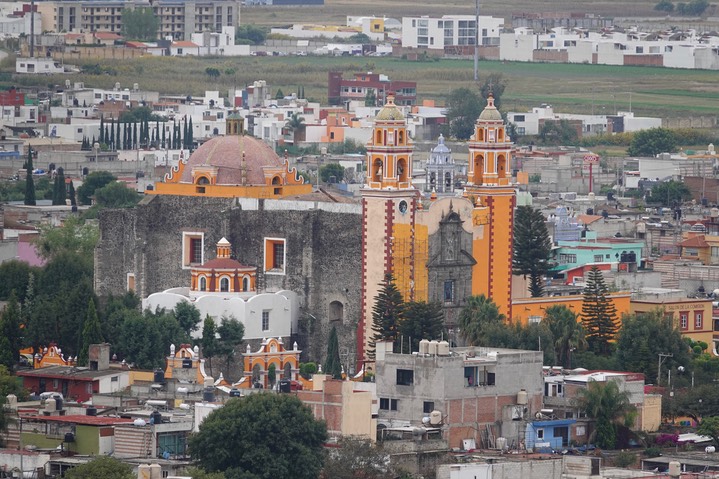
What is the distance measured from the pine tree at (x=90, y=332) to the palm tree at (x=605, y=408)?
15867 millimetres

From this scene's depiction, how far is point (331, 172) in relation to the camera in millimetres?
158750

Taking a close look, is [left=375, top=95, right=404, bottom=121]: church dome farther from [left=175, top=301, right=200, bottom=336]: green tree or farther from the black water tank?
the black water tank

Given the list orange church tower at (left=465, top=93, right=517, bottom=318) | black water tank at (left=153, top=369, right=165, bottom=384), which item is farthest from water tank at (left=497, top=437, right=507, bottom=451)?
A: orange church tower at (left=465, top=93, right=517, bottom=318)

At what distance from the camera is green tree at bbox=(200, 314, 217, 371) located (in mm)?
95812

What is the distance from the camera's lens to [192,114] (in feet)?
637

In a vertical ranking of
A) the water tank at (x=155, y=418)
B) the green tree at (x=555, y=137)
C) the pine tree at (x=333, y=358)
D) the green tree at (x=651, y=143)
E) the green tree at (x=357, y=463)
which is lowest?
the green tree at (x=357, y=463)

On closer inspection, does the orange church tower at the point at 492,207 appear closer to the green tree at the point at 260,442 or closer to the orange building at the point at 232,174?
the orange building at the point at 232,174

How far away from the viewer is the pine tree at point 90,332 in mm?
92625

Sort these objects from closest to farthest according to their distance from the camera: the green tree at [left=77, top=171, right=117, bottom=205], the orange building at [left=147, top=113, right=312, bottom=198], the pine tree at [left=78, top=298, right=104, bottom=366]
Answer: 1. the pine tree at [left=78, top=298, right=104, bottom=366]
2. the orange building at [left=147, top=113, right=312, bottom=198]
3. the green tree at [left=77, top=171, right=117, bottom=205]

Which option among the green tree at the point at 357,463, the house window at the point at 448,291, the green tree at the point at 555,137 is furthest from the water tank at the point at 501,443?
the green tree at the point at 555,137

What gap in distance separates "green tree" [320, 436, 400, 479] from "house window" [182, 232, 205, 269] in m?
28.1

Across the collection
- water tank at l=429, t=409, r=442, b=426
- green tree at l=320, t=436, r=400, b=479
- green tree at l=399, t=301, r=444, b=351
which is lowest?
green tree at l=320, t=436, r=400, b=479

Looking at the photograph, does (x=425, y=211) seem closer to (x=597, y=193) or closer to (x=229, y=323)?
(x=229, y=323)

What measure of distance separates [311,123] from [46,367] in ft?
342
